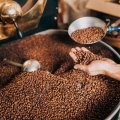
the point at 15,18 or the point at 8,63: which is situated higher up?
the point at 15,18

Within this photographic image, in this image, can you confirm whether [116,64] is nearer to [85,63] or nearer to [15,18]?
[85,63]

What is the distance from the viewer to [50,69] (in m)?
1.25

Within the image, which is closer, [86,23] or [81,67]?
[81,67]

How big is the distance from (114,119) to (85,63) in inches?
11.6

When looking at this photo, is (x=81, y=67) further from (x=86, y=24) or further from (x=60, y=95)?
(x=86, y=24)

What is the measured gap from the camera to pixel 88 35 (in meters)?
1.39

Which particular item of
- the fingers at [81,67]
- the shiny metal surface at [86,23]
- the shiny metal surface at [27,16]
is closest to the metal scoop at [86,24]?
the shiny metal surface at [86,23]

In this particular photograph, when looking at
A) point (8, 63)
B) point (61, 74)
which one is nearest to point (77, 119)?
point (61, 74)

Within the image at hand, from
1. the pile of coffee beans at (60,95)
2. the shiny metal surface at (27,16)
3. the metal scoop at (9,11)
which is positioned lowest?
the pile of coffee beans at (60,95)

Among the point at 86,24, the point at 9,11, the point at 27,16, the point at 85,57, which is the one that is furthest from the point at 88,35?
the point at 9,11

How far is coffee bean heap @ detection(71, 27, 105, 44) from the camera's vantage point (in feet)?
4.44

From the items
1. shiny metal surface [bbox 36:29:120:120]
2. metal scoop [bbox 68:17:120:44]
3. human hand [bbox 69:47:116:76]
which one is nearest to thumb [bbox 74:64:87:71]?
human hand [bbox 69:47:116:76]

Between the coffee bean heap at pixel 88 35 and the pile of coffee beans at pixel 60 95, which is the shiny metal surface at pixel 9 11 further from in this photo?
the coffee bean heap at pixel 88 35

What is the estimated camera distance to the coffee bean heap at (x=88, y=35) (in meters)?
1.35
